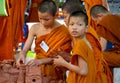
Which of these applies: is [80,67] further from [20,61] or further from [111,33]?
[111,33]

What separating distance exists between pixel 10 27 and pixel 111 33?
1554mm

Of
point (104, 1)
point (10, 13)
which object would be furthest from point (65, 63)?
point (104, 1)

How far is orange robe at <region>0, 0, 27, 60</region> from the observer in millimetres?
4995

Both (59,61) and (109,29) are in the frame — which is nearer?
(59,61)

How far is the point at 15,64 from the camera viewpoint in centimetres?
315

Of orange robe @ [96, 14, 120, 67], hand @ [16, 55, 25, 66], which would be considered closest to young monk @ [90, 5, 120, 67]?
orange robe @ [96, 14, 120, 67]

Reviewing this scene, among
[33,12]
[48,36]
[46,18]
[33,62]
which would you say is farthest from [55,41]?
[33,12]

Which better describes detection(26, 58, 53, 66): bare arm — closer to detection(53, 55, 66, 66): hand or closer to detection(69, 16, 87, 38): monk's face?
detection(53, 55, 66, 66): hand

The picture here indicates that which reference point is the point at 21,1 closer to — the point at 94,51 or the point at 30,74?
the point at 94,51

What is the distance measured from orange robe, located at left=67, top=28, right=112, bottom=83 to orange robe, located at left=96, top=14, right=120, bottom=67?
20 cm

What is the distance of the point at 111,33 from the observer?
12.9 ft

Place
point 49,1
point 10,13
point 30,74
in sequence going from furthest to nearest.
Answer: point 10,13, point 49,1, point 30,74

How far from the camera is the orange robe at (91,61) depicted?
121 inches

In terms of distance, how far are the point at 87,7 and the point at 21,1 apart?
1.05 metres
